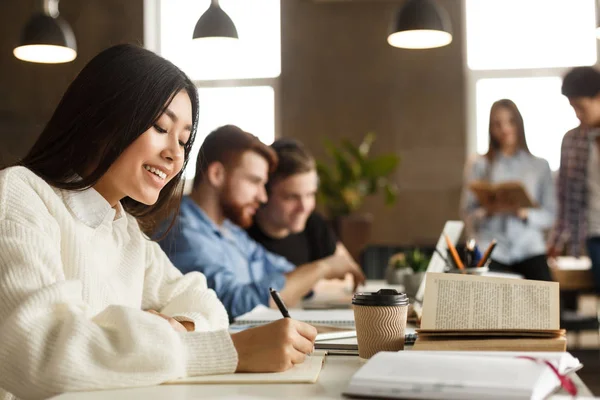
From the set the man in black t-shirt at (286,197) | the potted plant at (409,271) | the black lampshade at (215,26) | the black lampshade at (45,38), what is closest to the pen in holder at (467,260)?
the potted plant at (409,271)

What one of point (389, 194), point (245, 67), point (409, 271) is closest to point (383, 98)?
point (389, 194)

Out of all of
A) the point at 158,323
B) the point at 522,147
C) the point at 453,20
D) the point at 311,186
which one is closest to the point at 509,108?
the point at 522,147

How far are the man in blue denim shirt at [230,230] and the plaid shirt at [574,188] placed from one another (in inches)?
88.0

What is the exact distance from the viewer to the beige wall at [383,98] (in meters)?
7.11

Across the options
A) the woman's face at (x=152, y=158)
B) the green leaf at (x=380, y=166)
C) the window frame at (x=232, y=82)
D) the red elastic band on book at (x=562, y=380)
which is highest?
the window frame at (x=232, y=82)

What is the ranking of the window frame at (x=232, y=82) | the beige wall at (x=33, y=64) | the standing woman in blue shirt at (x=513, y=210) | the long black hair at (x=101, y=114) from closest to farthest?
the long black hair at (x=101, y=114)
the standing woman in blue shirt at (x=513, y=210)
the window frame at (x=232, y=82)
the beige wall at (x=33, y=64)

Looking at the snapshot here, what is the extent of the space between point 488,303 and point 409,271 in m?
1.16

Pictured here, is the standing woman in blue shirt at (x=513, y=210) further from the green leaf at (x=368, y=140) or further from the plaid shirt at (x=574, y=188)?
the green leaf at (x=368, y=140)

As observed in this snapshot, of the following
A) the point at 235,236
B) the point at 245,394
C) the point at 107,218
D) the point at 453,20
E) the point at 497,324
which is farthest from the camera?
the point at 453,20

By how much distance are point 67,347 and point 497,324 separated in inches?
25.2

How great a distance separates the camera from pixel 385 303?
44.1 inches

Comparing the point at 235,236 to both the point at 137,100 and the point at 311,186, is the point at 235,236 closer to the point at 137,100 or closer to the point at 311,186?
the point at 311,186

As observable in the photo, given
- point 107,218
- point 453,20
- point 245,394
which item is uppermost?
point 453,20

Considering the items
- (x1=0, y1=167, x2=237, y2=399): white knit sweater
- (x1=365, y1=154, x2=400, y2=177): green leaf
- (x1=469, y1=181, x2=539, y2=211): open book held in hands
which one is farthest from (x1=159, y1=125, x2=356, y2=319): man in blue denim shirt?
(x1=365, y1=154, x2=400, y2=177): green leaf
